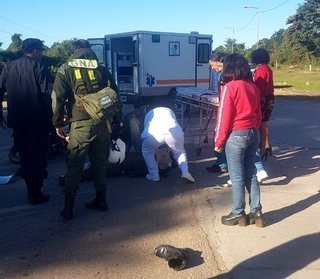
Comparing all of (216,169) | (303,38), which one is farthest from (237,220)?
(303,38)

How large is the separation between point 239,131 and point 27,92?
Answer: 257 centimetres

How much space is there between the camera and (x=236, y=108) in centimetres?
464

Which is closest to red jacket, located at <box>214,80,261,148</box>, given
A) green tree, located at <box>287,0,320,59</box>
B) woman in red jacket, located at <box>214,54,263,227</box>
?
woman in red jacket, located at <box>214,54,263,227</box>

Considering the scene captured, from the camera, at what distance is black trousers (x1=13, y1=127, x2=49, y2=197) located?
5332mm

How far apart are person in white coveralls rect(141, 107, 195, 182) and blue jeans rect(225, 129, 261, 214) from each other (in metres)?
1.70

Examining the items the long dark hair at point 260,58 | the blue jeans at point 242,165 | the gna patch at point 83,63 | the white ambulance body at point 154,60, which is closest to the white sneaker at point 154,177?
the blue jeans at point 242,165

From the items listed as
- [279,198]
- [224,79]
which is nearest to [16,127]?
[224,79]

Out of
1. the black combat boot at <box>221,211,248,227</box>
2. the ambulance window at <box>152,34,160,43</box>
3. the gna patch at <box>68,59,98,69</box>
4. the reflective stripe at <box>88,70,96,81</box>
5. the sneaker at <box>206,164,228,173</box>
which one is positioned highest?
the ambulance window at <box>152,34,160,43</box>

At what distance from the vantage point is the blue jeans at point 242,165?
15.3 feet

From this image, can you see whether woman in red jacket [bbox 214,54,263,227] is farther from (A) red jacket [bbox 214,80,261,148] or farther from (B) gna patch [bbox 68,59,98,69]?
(B) gna patch [bbox 68,59,98,69]

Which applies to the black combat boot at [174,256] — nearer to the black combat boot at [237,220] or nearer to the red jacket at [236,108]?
the black combat boot at [237,220]

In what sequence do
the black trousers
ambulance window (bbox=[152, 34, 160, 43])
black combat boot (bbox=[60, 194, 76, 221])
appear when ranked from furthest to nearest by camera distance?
1. ambulance window (bbox=[152, 34, 160, 43])
2. the black trousers
3. black combat boot (bbox=[60, 194, 76, 221])

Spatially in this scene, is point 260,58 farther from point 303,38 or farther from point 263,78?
point 303,38

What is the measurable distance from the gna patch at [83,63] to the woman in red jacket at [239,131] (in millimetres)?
1483
